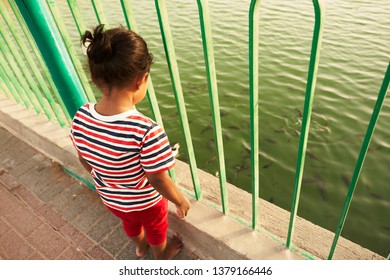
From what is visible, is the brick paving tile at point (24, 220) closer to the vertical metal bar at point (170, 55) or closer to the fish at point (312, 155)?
the vertical metal bar at point (170, 55)

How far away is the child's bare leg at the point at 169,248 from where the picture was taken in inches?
81.5

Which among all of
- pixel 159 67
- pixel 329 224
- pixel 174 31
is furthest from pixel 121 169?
pixel 174 31

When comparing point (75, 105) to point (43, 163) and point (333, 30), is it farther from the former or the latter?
point (333, 30)

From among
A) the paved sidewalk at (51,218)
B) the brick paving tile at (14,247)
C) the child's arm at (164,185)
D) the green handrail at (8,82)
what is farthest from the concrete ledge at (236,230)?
the green handrail at (8,82)

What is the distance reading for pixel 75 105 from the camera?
2.05 metres

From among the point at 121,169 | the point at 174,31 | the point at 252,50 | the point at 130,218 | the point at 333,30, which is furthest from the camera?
the point at 174,31

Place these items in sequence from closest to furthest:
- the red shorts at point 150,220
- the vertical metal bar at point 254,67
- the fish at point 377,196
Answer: the vertical metal bar at point 254,67, the red shorts at point 150,220, the fish at point 377,196

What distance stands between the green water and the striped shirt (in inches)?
101

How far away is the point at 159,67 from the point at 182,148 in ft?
10.4

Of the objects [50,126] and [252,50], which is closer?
[252,50]

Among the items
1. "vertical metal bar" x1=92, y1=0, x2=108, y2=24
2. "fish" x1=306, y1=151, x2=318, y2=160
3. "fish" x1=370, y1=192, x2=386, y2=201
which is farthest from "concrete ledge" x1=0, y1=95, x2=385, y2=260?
"fish" x1=306, y1=151, x2=318, y2=160

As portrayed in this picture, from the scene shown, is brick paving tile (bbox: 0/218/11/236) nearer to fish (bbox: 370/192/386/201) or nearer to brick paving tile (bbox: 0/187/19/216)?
brick paving tile (bbox: 0/187/19/216)

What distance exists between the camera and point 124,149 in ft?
4.40

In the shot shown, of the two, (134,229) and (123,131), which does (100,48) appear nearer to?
(123,131)
